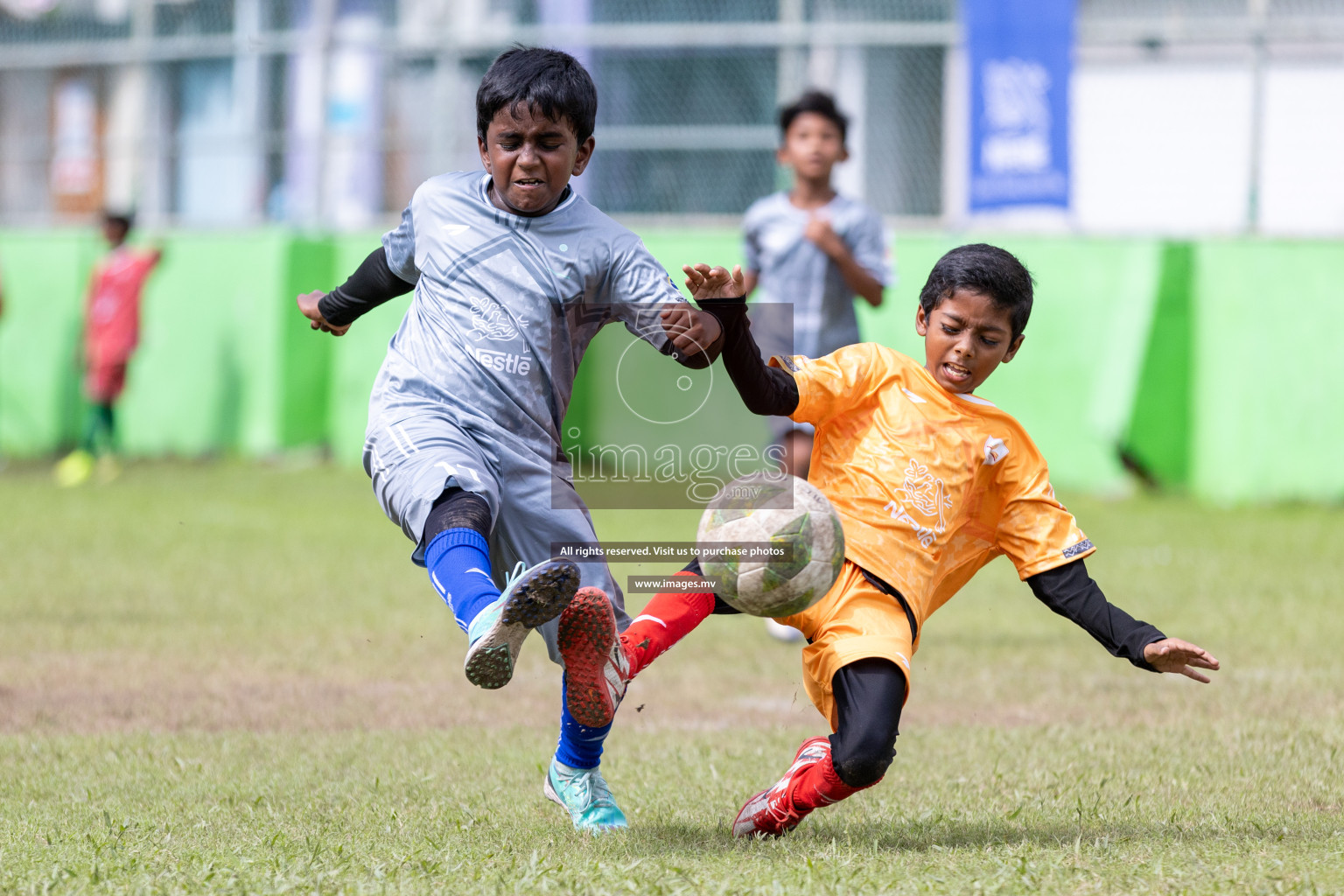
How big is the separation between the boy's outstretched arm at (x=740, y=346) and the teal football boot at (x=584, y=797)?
3.54 feet

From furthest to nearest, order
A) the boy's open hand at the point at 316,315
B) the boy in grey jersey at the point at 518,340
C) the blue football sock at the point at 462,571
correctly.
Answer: the boy's open hand at the point at 316,315, the boy in grey jersey at the point at 518,340, the blue football sock at the point at 462,571

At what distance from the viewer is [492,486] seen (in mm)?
4051

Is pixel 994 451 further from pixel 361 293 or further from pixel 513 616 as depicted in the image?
pixel 361 293

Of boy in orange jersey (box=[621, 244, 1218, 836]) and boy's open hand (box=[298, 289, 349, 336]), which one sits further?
boy's open hand (box=[298, 289, 349, 336])

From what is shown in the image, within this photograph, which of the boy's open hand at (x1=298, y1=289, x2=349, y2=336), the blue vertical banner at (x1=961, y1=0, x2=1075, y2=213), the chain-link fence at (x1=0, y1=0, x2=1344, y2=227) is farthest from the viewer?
the chain-link fence at (x1=0, y1=0, x2=1344, y2=227)

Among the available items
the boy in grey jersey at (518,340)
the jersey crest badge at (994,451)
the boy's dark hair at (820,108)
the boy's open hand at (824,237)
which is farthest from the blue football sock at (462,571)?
the boy's dark hair at (820,108)

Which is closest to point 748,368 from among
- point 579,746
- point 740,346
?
point 740,346

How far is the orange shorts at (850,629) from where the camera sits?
3.94 m

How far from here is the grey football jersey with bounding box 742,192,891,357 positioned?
784 centimetres

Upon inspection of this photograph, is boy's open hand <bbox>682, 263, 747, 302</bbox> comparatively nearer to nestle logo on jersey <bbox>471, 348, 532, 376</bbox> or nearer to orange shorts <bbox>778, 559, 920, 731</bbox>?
nestle logo on jersey <bbox>471, 348, 532, 376</bbox>

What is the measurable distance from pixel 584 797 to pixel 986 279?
1.63 m

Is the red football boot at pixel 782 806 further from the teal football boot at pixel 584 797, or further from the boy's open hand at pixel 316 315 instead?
the boy's open hand at pixel 316 315

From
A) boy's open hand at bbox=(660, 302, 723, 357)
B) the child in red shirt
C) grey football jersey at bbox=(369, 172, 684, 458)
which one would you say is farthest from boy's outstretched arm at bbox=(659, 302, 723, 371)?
the child in red shirt

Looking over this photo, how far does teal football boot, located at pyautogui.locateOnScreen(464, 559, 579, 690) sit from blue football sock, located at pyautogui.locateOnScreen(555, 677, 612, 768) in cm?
74
